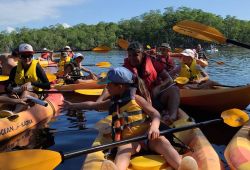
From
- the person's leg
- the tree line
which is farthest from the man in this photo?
the tree line

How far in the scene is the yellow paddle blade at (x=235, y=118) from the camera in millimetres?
4004

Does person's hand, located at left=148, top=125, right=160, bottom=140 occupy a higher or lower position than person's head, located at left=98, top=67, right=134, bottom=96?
lower

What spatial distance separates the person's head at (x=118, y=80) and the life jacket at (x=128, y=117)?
72 mm

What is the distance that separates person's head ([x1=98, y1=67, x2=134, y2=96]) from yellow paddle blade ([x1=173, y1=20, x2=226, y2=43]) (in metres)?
2.83

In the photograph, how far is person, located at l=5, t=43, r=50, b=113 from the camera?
5965mm

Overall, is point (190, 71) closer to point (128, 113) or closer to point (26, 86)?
point (26, 86)

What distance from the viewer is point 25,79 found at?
6.16 metres

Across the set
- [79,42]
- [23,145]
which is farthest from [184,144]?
[79,42]

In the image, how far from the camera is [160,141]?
354cm

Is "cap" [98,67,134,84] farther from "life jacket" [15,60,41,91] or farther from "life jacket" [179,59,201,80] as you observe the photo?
"life jacket" [179,59,201,80]

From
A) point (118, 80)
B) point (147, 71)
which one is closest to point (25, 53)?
point (147, 71)

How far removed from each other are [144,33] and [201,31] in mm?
73380

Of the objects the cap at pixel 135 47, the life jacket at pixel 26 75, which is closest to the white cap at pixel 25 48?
the life jacket at pixel 26 75

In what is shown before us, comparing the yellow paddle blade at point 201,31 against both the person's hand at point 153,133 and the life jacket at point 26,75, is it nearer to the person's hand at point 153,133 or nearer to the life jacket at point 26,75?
the life jacket at point 26,75
